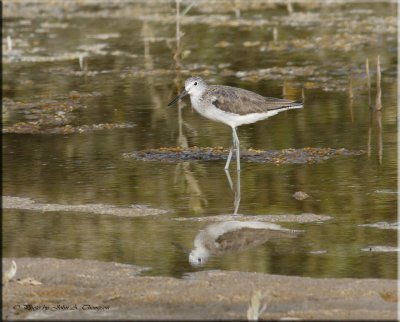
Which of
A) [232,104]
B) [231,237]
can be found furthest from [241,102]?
[231,237]

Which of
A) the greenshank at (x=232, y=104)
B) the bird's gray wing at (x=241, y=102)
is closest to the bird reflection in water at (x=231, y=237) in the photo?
the greenshank at (x=232, y=104)

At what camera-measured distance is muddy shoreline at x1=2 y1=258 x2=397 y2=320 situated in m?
9.09

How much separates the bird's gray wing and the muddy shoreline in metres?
5.11

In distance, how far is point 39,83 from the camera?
2383cm

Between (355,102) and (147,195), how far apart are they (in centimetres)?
740

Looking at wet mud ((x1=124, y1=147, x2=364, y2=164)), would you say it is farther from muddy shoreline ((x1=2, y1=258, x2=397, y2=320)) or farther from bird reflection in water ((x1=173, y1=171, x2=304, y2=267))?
muddy shoreline ((x1=2, y1=258, x2=397, y2=320))

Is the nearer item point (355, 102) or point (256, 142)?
point (256, 142)

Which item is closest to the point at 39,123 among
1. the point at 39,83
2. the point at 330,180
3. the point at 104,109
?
the point at 104,109

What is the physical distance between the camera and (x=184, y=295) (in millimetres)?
9594

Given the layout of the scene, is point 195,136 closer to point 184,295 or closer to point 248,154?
point 248,154

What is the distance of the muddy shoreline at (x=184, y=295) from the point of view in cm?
909

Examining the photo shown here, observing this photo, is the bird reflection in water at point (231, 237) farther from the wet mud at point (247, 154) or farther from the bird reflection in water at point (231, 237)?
the wet mud at point (247, 154)

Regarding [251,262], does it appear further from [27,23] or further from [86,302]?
[27,23]

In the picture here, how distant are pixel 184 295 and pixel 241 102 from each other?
602cm
